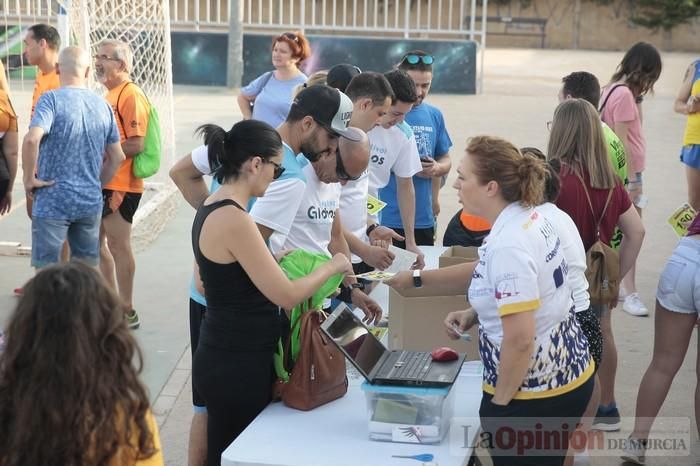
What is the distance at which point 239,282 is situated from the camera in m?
3.15

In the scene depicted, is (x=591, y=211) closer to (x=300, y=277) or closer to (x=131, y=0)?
(x=300, y=277)

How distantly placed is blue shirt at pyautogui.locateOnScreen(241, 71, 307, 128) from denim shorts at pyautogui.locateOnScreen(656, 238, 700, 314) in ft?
13.7

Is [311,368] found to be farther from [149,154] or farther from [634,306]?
[634,306]

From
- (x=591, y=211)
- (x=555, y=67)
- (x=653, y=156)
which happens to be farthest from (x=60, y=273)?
(x=555, y=67)

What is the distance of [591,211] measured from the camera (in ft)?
14.0

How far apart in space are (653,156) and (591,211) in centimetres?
949

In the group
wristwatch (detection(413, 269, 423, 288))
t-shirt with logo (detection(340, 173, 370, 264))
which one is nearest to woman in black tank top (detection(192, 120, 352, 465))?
wristwatch (detection(413, 269, 423, 288))

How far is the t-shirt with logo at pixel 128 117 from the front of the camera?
630 cm

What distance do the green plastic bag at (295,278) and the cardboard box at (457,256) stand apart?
1059 millimetres

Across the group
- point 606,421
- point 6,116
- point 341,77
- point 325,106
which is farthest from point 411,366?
point 6,116

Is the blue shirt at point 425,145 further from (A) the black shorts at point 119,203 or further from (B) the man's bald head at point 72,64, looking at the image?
(B) the man's bald head at point 72,64

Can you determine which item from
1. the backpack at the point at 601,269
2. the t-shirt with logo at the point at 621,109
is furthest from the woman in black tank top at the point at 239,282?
the t-shirt with logo at the point at 621,109

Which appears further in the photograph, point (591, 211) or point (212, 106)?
point (212, 106)

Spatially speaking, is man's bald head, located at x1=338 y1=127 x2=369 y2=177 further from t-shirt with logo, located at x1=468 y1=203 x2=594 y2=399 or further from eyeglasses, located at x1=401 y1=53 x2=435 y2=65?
eyeglasses, located at x1=401 y1=53 x2=435 y2=65
